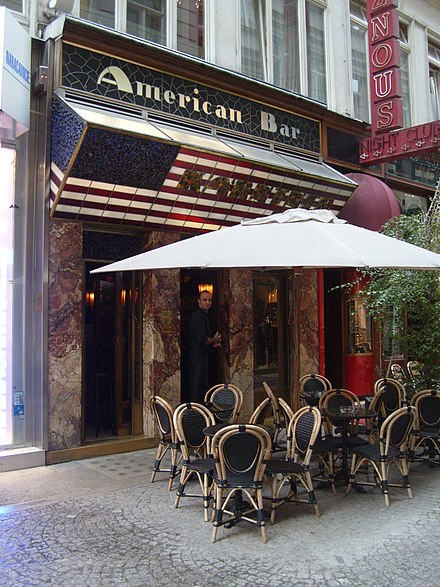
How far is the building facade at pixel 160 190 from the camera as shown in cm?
709

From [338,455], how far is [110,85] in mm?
5582

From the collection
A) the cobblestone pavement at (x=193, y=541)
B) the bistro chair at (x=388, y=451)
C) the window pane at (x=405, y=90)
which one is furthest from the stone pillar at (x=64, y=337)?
the window pane at (x=405, y=90)

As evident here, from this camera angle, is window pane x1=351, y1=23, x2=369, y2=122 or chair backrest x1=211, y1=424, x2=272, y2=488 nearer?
chair backrest x1=211, y1=424, x2=272, y2=488

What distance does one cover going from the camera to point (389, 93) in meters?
10.3

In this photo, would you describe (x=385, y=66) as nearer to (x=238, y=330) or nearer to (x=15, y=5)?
(x=238, y=330)

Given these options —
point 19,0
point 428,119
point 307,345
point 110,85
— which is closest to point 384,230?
point 307,345

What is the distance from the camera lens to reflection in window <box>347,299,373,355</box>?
11570 mm

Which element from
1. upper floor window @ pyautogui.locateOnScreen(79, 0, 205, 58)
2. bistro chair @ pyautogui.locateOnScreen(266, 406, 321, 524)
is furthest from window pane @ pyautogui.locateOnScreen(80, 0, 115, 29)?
bistro chair @ pyautogui.locateOnScreen(266, 406, 321, 524)

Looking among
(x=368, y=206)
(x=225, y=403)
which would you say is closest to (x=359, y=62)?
(x=368, y=206)

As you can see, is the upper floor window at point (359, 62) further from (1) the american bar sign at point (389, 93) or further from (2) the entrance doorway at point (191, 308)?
(2) the entrance doorway at point (191, 308)

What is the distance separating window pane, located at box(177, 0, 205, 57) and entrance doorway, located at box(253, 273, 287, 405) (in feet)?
12.8

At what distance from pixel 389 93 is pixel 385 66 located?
488mm

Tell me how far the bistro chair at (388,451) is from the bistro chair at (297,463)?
0.70 meters

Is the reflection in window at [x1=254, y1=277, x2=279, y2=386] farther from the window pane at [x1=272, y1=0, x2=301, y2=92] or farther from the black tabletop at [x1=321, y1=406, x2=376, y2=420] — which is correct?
the window pane at [x1=272, y1=0, x2=301, y2=92]
